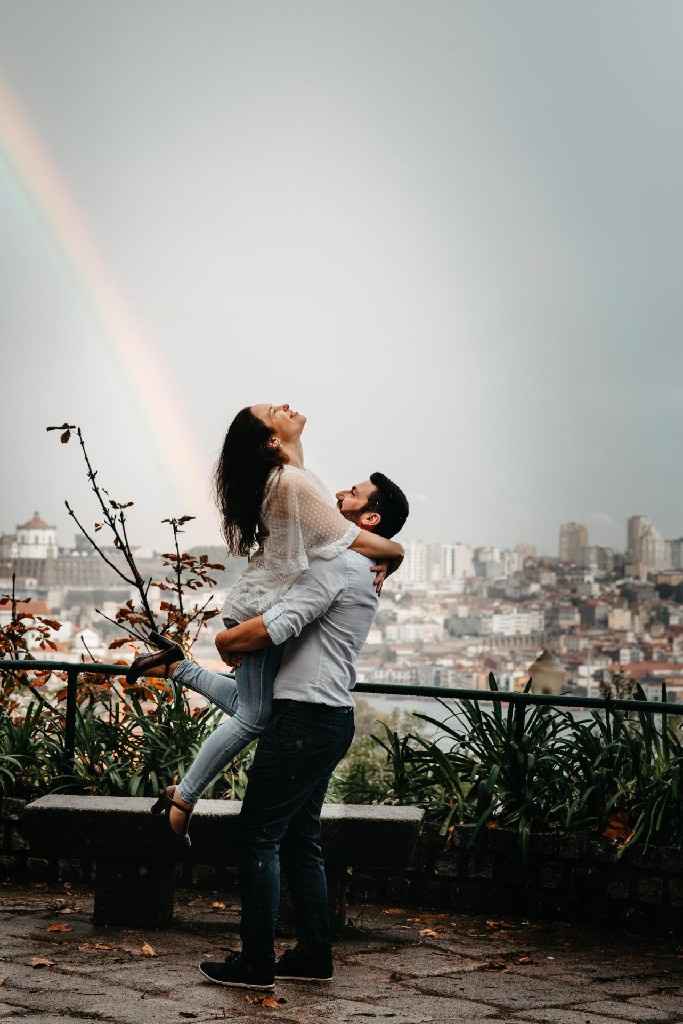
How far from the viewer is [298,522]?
3.57 meters

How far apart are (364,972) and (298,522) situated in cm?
155

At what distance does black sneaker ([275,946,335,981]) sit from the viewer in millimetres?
3732

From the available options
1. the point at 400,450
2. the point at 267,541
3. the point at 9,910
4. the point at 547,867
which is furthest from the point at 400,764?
the point at 400,450

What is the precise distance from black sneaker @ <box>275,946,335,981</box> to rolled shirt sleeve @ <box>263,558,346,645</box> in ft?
3.23

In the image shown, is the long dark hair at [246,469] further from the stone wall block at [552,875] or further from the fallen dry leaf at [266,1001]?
the stone wall block at [552,875]

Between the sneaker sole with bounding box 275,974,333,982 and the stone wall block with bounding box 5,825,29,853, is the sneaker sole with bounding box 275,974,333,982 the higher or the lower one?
the lower one

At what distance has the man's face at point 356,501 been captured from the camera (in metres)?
3.88

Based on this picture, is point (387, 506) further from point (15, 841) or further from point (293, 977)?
point (15, 841)

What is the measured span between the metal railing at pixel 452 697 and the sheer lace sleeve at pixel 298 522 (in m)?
0.97

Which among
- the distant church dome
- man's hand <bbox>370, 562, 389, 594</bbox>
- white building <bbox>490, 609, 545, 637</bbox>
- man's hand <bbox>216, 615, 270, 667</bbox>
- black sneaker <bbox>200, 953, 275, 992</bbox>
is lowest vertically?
black sneaker <bbox>200, 953, 275, 992</bbox>

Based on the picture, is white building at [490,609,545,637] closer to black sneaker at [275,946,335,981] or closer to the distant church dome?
the distant church dome

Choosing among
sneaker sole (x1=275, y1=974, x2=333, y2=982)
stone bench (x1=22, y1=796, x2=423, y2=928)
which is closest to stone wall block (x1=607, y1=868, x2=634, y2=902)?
stone bench (x1=22, y1=796, x2=423, y2=928)

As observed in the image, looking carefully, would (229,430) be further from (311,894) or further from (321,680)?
(311,894)

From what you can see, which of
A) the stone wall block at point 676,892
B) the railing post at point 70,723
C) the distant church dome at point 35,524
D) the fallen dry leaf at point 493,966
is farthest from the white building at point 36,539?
the fallen dry leaf at point 493,966
